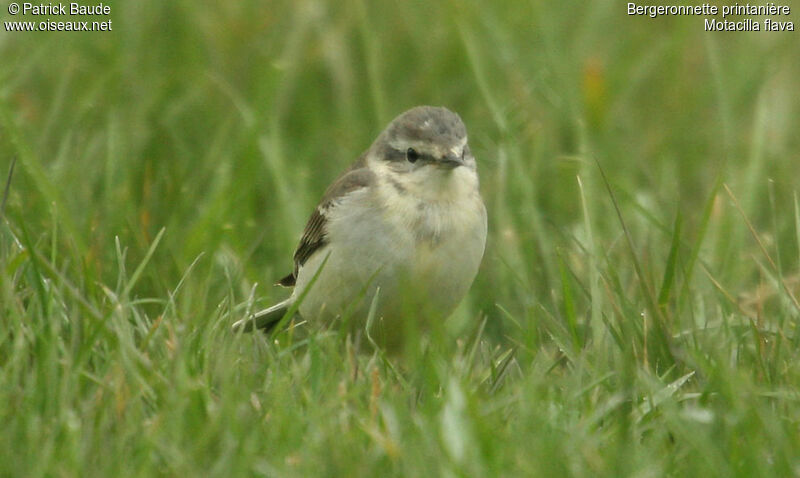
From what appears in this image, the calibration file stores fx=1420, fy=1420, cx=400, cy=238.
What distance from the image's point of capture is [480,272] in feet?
26.1

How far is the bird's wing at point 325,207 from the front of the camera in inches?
266

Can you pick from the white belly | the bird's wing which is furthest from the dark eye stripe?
the white belly

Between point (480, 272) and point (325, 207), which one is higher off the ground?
point (325, 207)

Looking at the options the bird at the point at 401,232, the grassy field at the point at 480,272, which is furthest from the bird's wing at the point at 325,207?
the grassy field at the point at 480,272

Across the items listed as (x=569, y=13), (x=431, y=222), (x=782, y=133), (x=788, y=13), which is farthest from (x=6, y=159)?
(x=788, y=13)

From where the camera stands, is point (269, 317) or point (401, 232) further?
point (269, 317)

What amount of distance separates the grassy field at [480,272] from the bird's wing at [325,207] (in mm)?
335

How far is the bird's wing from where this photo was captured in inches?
266

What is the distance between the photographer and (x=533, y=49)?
31.2 ft

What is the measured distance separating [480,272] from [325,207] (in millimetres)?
1384

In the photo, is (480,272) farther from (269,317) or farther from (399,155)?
(269,317)

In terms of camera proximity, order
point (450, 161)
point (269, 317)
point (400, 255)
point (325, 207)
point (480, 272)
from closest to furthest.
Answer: point (400, 255) < point (450, 161) < point (269, 317) < point (325, 207) < point (480, 272)

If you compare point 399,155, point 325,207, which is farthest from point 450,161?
point 325,207

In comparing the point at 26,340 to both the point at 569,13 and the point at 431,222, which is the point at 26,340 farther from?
the point at 569,13
